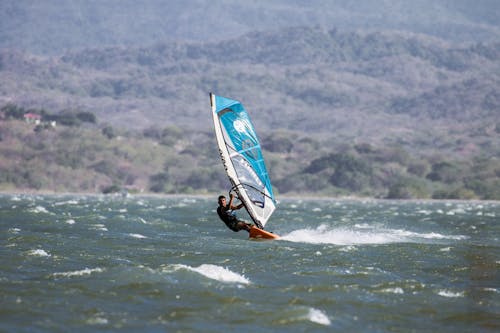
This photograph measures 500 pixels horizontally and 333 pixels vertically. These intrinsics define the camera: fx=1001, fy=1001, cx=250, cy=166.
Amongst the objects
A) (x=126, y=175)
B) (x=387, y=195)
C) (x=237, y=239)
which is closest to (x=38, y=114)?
(x=126, y=175)

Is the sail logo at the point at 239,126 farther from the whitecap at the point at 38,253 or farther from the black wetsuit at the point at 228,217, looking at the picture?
the whitecap at the point at 38,253

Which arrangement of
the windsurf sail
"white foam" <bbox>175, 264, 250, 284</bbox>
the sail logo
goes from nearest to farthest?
"white foam" <bbox>175, 264, 250, 284</bbox> < the windsurf sail < the sail logo

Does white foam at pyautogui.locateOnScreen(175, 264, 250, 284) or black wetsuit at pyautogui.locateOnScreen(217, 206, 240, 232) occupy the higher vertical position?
white foam at pyautogui.locateOnScreen(175, 264, 250, 284)

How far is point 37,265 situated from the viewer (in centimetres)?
2477

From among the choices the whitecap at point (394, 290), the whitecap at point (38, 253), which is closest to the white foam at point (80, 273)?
the whitecap at point (38, 253)

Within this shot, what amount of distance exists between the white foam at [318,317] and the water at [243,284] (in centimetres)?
3

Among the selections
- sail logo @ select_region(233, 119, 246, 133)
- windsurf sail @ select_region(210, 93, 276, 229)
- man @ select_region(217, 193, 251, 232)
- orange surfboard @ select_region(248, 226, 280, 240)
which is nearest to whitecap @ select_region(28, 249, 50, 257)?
man @ select_region(217, 193, 251, 232)

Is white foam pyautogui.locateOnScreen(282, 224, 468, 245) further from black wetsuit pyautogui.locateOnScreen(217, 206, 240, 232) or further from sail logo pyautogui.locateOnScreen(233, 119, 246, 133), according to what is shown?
sail logo pyautogui.locateOnScreen(233, 119, 246, 133)

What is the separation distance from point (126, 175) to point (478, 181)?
56787 millimetres

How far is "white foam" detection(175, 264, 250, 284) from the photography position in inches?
904

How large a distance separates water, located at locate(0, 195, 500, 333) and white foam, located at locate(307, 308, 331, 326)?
0.03m

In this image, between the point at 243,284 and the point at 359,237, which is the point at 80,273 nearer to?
the point at 243,284

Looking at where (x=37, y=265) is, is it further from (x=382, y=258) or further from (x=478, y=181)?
(x=478, y=181)

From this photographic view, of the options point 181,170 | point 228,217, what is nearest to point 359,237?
point 228,217
